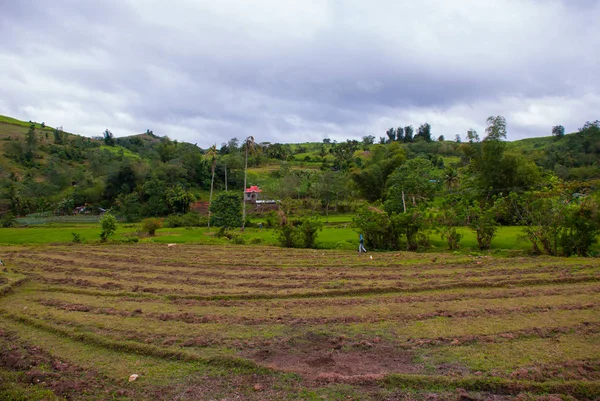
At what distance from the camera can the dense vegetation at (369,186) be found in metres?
21.5

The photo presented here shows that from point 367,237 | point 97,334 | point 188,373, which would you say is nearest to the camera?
point 188,373

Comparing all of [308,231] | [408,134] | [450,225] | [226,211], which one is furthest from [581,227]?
[408,134]

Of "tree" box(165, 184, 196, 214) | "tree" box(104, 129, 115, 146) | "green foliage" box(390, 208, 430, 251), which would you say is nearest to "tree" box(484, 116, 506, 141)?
"green foliage" box(390, 208, 430, 251)

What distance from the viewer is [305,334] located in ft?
29.1

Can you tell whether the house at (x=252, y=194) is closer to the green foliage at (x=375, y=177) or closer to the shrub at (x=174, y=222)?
the shrub at (x=174, y=222)

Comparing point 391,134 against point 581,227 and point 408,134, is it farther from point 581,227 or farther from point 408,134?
point 581,227

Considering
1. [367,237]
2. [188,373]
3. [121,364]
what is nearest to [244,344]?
[188,373]

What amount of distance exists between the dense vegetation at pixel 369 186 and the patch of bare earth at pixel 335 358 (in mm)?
16204

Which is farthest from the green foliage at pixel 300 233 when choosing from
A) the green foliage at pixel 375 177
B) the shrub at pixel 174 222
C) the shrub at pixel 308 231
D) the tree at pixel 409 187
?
the green foliage at pixel 375 177

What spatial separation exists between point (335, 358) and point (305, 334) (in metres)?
1.37

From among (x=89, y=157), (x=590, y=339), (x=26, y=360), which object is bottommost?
(x=26, y=360)

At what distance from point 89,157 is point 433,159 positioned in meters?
75.8

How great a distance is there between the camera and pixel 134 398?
20.4 ft

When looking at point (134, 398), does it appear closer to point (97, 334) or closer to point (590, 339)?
point (97, 334)
